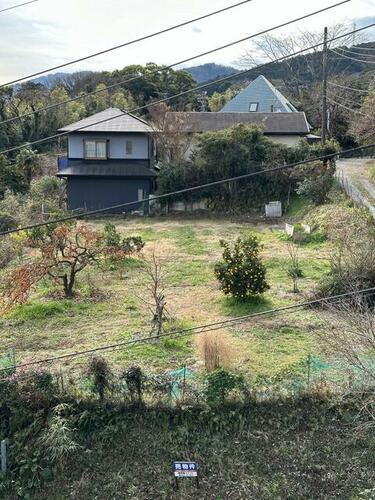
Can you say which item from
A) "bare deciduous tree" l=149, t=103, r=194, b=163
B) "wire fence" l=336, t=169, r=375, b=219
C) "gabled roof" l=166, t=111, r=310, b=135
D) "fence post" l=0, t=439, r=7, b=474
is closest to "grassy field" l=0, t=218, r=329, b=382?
"fence post" l=0, t=439, r=7, b=474

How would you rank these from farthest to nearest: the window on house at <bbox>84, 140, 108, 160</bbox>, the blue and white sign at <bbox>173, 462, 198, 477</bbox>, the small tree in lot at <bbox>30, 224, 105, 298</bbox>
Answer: the window on house at <bbox>84, 140, 108, 160</bbox> < the small tree in lot at <bbox>30, 224, 105, 298</bbox> < the blue and white sign at <bbox>173, 462, 198, 477</bbox>

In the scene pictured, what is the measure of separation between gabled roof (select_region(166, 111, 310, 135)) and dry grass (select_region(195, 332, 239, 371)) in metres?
17.3

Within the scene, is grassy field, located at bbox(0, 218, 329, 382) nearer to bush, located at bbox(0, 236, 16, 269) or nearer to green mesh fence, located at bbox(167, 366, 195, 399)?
green mesh fence, located at bbox(167, 366, 195, 399)

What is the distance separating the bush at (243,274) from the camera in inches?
440

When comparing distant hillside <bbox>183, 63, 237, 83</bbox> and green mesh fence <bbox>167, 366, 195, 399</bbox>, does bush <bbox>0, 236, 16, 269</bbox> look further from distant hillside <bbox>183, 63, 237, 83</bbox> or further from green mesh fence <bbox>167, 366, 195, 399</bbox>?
distant hillside <bbox>183, 63, 237, 83</bbox>

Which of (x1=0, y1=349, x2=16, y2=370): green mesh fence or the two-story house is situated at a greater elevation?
the two-story house

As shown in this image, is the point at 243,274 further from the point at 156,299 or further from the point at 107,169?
the point at 107,169

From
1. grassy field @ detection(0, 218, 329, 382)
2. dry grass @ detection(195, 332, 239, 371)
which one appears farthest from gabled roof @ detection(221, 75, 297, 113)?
dry grass @ detection(195, 332, 239, 371)

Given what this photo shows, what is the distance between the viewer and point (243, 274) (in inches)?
440

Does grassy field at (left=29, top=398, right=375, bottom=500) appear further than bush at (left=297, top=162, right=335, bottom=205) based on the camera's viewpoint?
No

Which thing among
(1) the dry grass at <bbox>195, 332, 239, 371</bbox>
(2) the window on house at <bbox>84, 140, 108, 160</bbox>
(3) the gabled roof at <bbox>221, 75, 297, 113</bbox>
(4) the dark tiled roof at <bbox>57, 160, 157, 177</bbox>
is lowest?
(1) the dry grass at <bbox>195, 332, 239, 371</bbox>

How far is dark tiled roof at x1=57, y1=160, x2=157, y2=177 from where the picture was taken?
895 inches

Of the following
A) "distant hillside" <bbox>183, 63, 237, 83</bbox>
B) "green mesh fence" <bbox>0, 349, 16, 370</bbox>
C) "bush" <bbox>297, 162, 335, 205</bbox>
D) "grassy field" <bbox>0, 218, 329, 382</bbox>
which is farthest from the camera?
"distant hillside" <bbox>183, 63, 237, 83</bbox>

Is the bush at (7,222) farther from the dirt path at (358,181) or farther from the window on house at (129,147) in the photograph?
the dirt path at (358,181)
